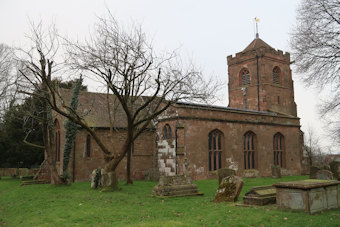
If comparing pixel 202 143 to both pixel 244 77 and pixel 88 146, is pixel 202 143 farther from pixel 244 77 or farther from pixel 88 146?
pixel 244 77

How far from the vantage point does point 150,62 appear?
14664 mm

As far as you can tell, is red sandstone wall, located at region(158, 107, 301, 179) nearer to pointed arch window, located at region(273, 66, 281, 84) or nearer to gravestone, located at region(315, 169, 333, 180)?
pointed arch window, located at region(273, 66, 281, 84)

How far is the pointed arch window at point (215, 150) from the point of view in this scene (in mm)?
23781

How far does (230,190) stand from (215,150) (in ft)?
41.4

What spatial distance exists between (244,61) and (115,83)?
23580mm

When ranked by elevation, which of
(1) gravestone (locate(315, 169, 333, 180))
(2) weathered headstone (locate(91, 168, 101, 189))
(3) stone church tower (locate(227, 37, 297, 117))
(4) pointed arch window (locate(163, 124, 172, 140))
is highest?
(3) stone church tower (locate(227, 37, 297, 117))

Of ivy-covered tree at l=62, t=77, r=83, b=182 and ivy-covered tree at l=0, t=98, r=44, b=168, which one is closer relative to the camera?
ivy-covered tree at l=62, t=77, r=83, b=182

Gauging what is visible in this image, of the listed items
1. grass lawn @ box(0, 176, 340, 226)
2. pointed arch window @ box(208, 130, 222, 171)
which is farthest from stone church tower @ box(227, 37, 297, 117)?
grass lawn @ box(0, 176, 340, 226)

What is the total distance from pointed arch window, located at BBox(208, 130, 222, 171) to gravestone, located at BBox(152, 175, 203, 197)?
32.6 feet

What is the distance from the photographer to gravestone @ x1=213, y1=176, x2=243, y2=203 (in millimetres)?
11367

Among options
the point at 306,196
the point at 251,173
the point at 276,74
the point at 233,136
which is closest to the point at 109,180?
the point at 306,196

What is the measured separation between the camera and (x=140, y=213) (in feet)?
32.5

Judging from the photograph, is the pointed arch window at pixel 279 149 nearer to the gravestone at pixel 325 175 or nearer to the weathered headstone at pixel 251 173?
the weathered headstone at pixel 251 173

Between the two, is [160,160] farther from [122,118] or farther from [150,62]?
[150,62]
